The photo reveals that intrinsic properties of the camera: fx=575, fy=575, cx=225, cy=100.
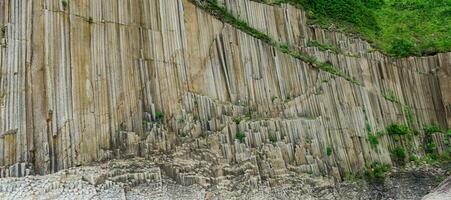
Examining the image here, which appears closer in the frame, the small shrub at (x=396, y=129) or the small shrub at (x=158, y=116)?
the small shrub at (x=158, y=116)

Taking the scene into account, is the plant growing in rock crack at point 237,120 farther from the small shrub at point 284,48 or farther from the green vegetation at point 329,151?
the small shrub at point 284,48

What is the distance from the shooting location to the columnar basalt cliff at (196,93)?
19984 millimetres

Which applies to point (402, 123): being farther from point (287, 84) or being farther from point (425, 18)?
point (425, 18)

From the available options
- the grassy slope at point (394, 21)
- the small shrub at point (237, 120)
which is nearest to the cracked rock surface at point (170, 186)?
the small shrub at point (237, 120)

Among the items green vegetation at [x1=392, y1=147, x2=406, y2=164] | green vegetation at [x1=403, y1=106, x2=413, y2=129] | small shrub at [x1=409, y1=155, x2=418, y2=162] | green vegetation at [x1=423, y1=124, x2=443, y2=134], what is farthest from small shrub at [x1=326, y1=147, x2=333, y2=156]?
green vegetation at [x1=423, y1=124, x2=443, y2=134]

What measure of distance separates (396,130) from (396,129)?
0.06 metres

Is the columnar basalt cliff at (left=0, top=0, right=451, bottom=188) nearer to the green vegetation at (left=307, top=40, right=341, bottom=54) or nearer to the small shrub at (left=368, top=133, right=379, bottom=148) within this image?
the small shrub at (left=368, top=133, right=379, bottom=148)

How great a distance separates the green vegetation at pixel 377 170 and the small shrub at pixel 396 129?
7.19ft

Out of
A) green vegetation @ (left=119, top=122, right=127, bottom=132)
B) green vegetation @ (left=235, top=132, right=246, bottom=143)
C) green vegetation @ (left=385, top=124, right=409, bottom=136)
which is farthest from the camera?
green vegetation @ (left=385, top=124, right=409, bottom=136)

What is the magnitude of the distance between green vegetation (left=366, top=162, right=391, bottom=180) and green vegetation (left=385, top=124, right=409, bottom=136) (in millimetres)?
2176

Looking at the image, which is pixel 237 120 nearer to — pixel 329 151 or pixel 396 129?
pixel 329 151

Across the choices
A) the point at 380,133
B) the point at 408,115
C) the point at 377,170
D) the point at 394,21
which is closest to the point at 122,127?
the point at 377,170

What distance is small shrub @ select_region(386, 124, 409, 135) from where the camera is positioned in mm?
29344

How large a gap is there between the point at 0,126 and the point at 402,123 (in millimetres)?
19971
